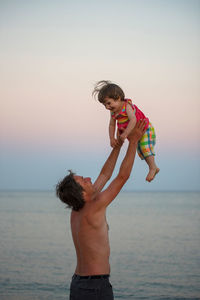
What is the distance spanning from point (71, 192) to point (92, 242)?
18.8 inches

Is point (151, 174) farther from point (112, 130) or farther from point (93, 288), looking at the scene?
point (93, 288)

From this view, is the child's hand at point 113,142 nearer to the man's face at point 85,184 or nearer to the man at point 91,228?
the man at point 91,228

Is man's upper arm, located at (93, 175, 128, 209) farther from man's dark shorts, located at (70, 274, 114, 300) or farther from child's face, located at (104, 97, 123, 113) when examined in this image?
child's face, located at (104, 97, 123, 113)

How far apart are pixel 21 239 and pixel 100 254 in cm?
2105

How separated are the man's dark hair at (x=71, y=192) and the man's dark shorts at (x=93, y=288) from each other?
63cm

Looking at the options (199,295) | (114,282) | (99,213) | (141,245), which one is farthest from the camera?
(141,245)

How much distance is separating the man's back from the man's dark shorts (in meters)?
0.05

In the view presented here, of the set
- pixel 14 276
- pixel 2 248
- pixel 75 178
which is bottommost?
pixel 75 178

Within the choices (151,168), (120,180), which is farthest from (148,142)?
(120,180)

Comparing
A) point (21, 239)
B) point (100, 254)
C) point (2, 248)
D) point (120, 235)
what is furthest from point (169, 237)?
point (100, 254)

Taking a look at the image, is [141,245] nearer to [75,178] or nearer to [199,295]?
[199,295]

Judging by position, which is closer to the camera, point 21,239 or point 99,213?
point 99,213

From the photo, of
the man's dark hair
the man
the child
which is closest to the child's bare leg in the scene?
the child

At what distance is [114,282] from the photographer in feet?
46.4
